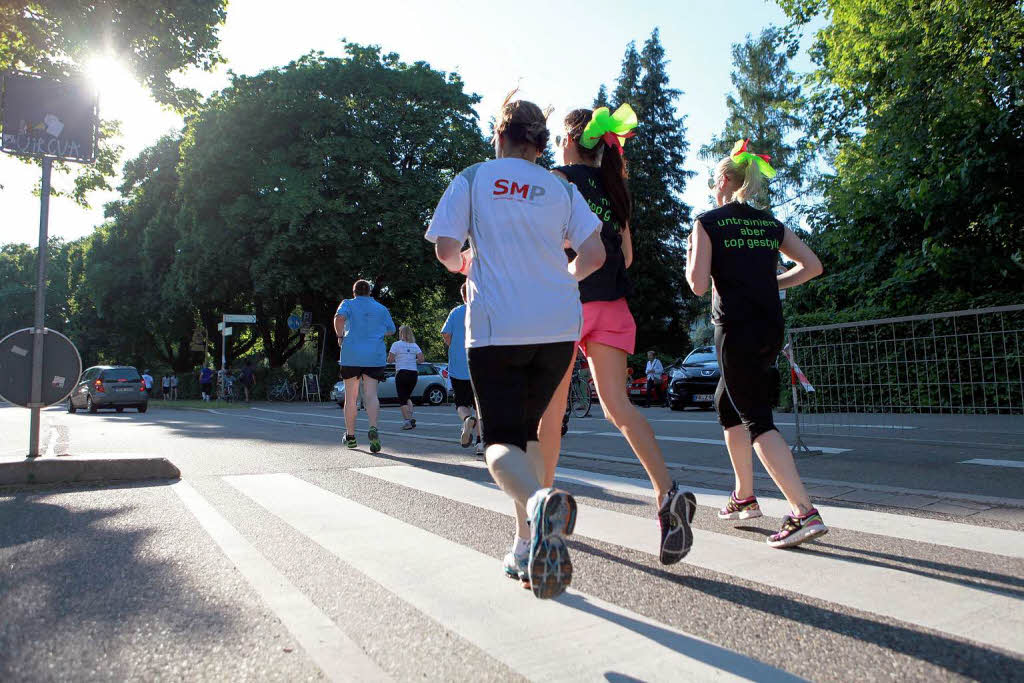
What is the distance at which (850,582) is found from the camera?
114 inches

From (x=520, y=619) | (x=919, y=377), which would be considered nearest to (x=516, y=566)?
(x=520, y=619)

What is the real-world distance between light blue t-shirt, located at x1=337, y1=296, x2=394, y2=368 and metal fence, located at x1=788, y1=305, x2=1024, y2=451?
4.38 m

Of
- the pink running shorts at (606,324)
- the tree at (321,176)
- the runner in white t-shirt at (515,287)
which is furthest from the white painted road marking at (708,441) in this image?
the tree at (321,176)

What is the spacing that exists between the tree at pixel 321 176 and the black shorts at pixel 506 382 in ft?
83.4

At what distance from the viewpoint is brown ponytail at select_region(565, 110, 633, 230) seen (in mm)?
3529

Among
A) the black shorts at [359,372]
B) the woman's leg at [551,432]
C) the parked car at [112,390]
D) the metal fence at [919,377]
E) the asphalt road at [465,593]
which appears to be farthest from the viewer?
the parked car at [112,390]

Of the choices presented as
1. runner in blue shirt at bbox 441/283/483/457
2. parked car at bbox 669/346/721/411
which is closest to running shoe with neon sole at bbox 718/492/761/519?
runner in blue shirt at bbox 441/283/483/457

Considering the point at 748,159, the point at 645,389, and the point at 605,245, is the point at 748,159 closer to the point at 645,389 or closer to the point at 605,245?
the point at 605,245

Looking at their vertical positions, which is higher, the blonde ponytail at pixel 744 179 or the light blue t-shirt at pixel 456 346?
the blonde ponytail at pixel 744 179

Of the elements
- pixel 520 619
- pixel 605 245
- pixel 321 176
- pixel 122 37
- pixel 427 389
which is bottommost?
pixel 520 619

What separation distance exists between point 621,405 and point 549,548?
3.80 feet

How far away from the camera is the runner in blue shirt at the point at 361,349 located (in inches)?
331

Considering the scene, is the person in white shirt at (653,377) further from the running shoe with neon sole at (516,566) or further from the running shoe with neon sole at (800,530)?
the running shoe with neon sole at (516,566)

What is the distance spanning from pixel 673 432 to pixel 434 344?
42387 mm
